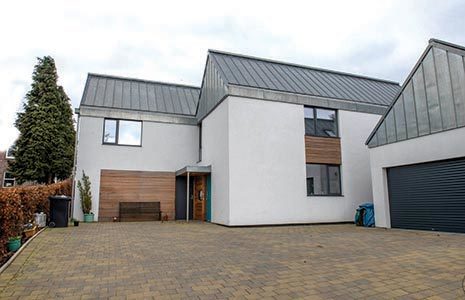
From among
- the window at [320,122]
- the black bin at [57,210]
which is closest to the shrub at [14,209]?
the black bin at [57,210]

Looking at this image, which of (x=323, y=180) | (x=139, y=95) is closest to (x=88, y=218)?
(x=139, y=95)

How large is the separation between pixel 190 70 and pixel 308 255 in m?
20.6

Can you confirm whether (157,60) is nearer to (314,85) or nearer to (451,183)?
(314,85)

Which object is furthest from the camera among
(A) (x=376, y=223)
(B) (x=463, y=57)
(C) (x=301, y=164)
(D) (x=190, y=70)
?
(D) (x=190, y=70)

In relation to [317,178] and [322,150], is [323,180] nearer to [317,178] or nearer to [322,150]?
[317,178]

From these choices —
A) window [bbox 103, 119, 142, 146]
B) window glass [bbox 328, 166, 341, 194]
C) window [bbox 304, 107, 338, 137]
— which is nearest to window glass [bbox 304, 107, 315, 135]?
window [bbox 304, 107, 338, 137]

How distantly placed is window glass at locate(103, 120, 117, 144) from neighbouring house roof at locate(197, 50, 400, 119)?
4439mm

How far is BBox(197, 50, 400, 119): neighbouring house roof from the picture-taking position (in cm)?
1332

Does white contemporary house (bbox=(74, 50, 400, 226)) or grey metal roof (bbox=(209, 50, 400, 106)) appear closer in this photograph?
white contemporary house (bbox=(74, 50, 400, 226))

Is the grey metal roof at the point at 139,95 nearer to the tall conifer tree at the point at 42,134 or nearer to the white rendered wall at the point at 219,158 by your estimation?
the white rendered wall at the point at 219,158

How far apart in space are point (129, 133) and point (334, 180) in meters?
10.2

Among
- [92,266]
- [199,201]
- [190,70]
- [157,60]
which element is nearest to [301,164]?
[199,201]

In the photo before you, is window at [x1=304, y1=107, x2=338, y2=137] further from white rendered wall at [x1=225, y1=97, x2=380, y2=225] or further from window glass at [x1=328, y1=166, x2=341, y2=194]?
window glass at [x1=328, y1=166, x2=341, y2=194]

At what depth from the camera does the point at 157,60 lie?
18.4m
